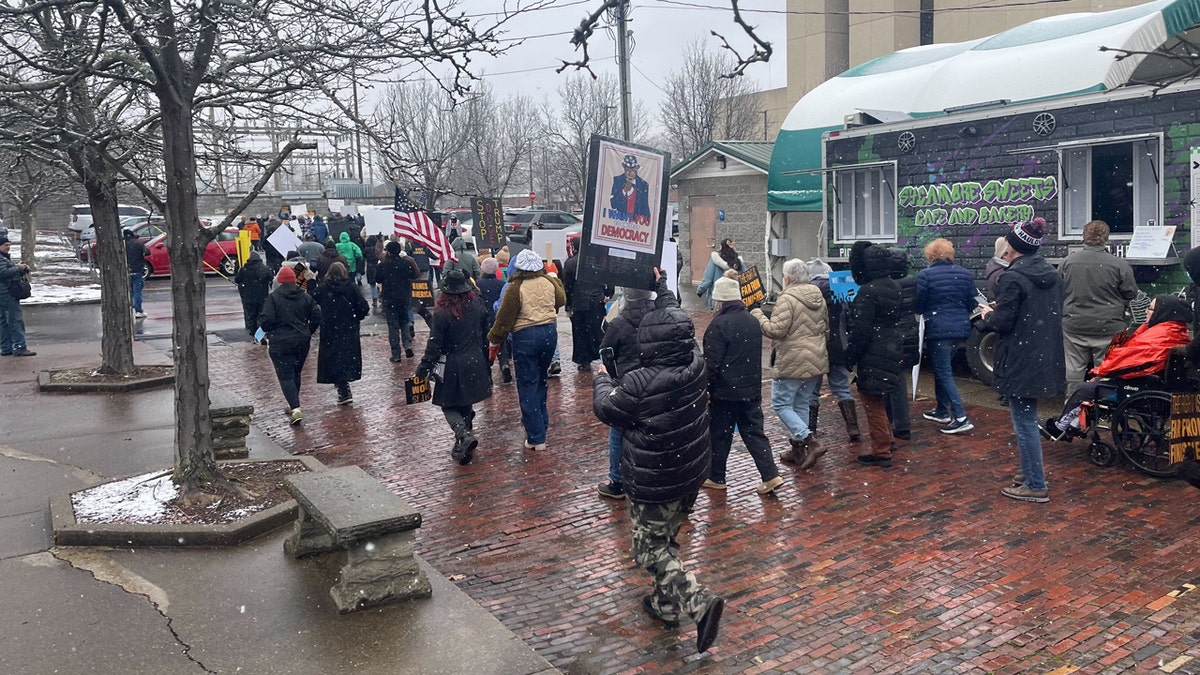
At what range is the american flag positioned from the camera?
15.8m

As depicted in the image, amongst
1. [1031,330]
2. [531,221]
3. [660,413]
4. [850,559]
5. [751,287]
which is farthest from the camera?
[531,221]

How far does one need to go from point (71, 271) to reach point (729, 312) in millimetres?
30456

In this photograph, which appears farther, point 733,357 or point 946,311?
point 946,311

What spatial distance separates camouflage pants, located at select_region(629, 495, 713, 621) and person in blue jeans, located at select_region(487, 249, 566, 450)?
12.7ft

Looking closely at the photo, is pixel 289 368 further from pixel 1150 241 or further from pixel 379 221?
pixel 379 221

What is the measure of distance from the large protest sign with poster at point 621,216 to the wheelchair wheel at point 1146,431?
3.91 metres

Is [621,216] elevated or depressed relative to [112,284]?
elevated

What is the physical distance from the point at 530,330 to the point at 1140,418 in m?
4.90

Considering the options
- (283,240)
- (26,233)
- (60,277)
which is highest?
(26,233)

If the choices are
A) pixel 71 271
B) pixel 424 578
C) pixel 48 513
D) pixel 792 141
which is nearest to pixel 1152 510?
pixel 424 578

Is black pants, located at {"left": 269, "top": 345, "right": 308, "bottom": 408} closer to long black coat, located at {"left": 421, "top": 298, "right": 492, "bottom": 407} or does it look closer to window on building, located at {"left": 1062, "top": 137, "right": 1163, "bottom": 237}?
long black coat, located at {"left": 421, "top": 298, "right": 492, "bottom": 407}

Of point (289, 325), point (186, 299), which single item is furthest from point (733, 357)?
point (289, 325)

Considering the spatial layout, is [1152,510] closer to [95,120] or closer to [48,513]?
[48,513]

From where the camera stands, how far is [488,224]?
1638 cm
